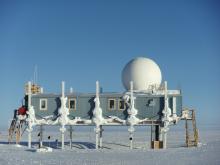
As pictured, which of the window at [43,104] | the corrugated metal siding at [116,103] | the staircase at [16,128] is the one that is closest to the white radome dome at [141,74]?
the corrugated metal siding at [116,103]

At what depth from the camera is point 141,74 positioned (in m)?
43.4

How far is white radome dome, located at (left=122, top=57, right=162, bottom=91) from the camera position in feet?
143

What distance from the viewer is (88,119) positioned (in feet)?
133

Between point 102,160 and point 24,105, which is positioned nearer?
point 102,160

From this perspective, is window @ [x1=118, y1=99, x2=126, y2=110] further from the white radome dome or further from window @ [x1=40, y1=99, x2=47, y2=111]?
window @ [x1=40, y1=99, x2=47, y2=111]

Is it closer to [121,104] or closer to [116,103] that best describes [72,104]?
[116,103]

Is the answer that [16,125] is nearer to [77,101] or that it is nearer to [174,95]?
[77,101]

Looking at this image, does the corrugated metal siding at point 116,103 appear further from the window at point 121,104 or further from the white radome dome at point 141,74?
the white radome dome at point 141,74

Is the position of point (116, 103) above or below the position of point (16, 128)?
above

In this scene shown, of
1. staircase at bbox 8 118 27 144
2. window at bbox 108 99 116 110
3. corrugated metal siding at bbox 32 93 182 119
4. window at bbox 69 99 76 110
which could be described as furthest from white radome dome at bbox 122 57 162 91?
staircase at bbox 8 118 27 144

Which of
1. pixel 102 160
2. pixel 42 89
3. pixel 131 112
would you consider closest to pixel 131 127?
pixel 131 112

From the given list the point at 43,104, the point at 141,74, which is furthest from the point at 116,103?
the point at 43,104

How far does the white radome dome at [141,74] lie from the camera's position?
43.5 metres

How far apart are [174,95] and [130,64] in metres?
6.70
